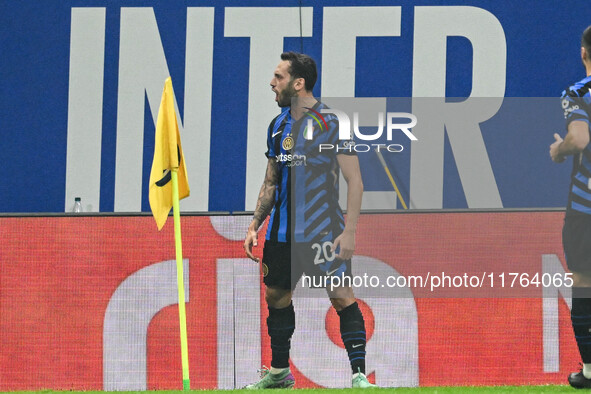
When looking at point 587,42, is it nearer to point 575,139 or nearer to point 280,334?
point 575,139

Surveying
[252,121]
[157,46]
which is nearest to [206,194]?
[252,121]

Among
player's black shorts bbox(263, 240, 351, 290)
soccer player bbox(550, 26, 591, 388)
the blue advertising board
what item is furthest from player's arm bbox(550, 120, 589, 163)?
the blue advertising board

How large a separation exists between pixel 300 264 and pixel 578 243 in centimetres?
171

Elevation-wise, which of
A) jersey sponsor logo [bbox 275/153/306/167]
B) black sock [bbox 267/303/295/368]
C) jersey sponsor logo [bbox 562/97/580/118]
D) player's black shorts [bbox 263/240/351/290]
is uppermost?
jersey sponsor logo [bbox 562/97/580/118]

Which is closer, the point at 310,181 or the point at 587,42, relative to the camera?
the point at 587,42

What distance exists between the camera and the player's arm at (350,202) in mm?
6812

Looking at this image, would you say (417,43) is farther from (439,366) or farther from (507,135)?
(439,366)

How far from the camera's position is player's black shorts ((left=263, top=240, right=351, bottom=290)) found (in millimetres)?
6852

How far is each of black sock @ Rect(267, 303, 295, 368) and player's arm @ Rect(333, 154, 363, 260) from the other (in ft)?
1.86

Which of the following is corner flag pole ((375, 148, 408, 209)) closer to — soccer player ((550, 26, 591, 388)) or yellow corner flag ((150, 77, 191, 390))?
yellow corner flag ((150, 77, 191, 390))

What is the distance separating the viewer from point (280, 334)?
704cm

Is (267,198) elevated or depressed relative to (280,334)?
elevated

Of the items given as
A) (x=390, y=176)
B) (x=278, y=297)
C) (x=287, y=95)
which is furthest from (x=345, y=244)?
(x=390, y=176)

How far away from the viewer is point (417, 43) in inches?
449
